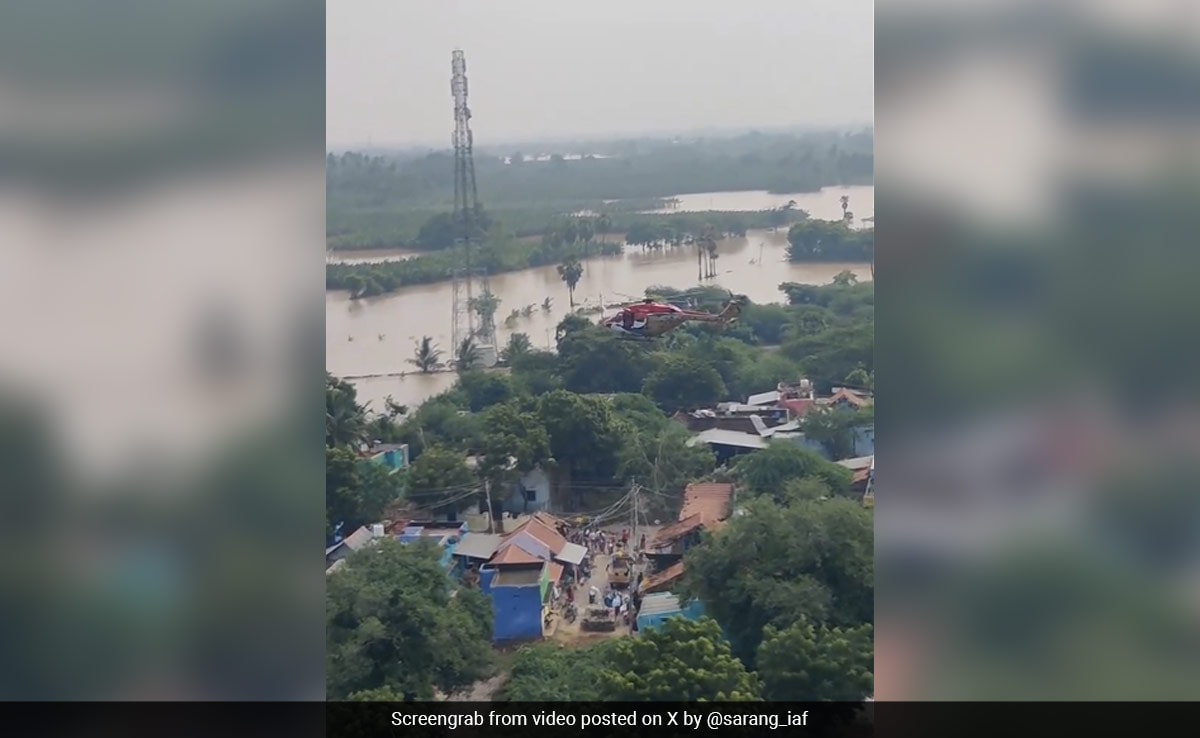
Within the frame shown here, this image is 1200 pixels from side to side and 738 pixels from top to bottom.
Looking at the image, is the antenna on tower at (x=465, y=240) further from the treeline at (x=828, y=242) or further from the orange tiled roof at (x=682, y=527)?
the treeline at (x=828, y=242)

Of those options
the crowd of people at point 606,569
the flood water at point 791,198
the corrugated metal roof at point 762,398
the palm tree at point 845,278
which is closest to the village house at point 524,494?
the crowd of people at point 606,569

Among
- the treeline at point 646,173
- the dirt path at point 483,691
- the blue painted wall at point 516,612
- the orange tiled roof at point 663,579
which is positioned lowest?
the dirt path at point 483,691

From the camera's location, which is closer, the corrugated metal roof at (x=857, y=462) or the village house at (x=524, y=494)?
the corrugated metal roof at (x=857, y=462)

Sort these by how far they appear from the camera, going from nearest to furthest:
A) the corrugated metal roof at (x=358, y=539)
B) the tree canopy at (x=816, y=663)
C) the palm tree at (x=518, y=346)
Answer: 1. the tree canopy at (x=816, y=663)
2. the corrugated metal roof at (x=358, y=539)
3. the palm tree at (x=518, y=346)

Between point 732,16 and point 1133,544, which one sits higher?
point 732,16
